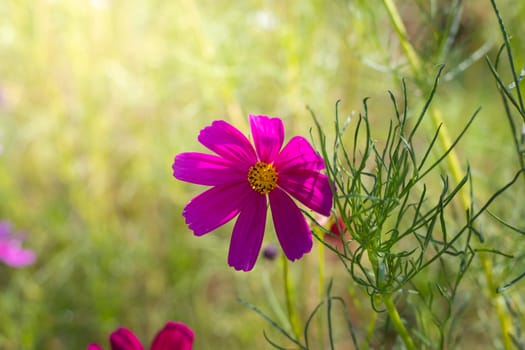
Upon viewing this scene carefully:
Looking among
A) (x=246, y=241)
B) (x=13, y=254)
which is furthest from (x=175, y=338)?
(x=13, y=254)

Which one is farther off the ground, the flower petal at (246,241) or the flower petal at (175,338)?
the flower petal at (246,241)

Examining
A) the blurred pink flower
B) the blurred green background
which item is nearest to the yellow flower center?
the blurred green background

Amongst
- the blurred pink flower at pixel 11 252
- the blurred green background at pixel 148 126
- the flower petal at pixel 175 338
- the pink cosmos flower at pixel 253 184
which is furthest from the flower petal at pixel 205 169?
the blurred pink flower at pixel 11 252

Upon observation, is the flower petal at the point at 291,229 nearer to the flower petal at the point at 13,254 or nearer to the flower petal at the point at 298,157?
the flower petal at the point at 298,157

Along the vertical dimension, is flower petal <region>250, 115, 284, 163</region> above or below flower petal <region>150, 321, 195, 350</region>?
above

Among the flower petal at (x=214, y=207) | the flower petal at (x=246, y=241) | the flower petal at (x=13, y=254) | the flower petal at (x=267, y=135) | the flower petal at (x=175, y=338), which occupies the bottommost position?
the flower petal at (x=175, y=338)

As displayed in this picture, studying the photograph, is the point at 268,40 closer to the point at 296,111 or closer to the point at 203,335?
the point at 296,111

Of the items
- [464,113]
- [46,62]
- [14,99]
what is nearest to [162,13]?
[46,62]

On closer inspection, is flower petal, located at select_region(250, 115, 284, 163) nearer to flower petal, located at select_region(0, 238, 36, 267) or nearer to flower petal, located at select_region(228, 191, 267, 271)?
flower petal, located at select_region(228, 191, 267, 271)
